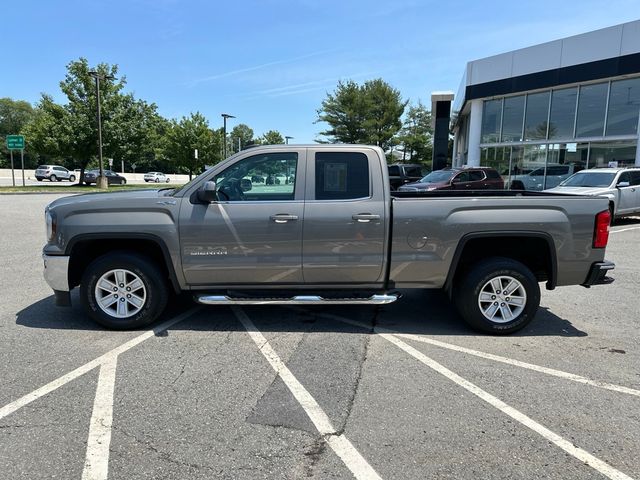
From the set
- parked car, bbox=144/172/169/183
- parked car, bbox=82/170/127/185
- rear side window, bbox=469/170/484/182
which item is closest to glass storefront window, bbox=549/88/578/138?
A: rear side window, bbox=469/170/484/182

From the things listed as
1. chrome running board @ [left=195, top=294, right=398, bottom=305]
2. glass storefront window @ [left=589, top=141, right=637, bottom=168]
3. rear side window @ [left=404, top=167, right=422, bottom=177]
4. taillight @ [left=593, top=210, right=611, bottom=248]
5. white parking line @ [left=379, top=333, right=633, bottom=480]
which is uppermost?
glass storefront window @ [left=589, top=141, right=637, bottom=168]

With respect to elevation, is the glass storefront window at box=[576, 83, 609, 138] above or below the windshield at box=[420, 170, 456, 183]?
above

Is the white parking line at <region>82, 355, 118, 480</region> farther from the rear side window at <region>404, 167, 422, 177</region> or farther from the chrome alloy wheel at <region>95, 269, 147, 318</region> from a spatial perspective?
the rear side window at <region>404, 167, 422, 177</region>

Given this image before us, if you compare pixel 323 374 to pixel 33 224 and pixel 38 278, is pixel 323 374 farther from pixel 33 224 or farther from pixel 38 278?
pixel 33 224

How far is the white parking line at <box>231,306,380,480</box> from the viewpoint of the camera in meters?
2.71

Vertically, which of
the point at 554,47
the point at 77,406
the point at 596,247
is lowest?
the point at 77,406

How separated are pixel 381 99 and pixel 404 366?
39168 millimetres

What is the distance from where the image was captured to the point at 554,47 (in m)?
21.1

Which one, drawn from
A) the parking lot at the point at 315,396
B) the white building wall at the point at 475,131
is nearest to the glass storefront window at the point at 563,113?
the white building wall at the point at 475,131

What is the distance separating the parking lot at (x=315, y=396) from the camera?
277 cm

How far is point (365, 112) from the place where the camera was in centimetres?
4034

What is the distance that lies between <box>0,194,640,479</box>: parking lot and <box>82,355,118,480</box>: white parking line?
0.04 ft

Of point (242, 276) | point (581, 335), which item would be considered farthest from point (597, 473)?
point (242, 276)

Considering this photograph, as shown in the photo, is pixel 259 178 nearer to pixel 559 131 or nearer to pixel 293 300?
pixel 293 300
